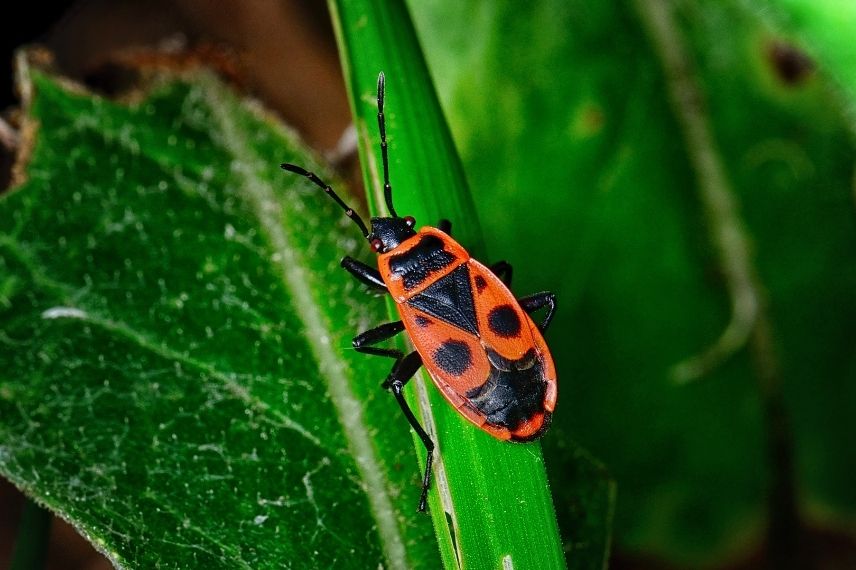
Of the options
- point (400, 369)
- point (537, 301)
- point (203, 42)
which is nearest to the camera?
point (400, 369)

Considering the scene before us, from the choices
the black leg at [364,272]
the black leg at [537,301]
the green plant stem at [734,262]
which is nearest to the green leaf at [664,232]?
the green plant stem at [734,262]

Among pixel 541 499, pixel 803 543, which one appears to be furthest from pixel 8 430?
pixel 803 543

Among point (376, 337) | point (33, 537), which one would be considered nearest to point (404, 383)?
point (376, 337)

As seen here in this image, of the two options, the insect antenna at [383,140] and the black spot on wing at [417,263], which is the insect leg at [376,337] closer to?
the black spot on wing at [417,263]

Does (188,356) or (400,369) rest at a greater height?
(188,356)

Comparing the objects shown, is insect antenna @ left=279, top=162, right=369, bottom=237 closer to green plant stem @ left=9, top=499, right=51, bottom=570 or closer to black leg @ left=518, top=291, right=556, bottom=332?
black leg @ left=518, top=291, right=556, bottom=332

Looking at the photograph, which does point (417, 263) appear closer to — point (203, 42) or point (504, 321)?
point (504, 321)

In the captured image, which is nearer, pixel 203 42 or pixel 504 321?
pixel 504 321
